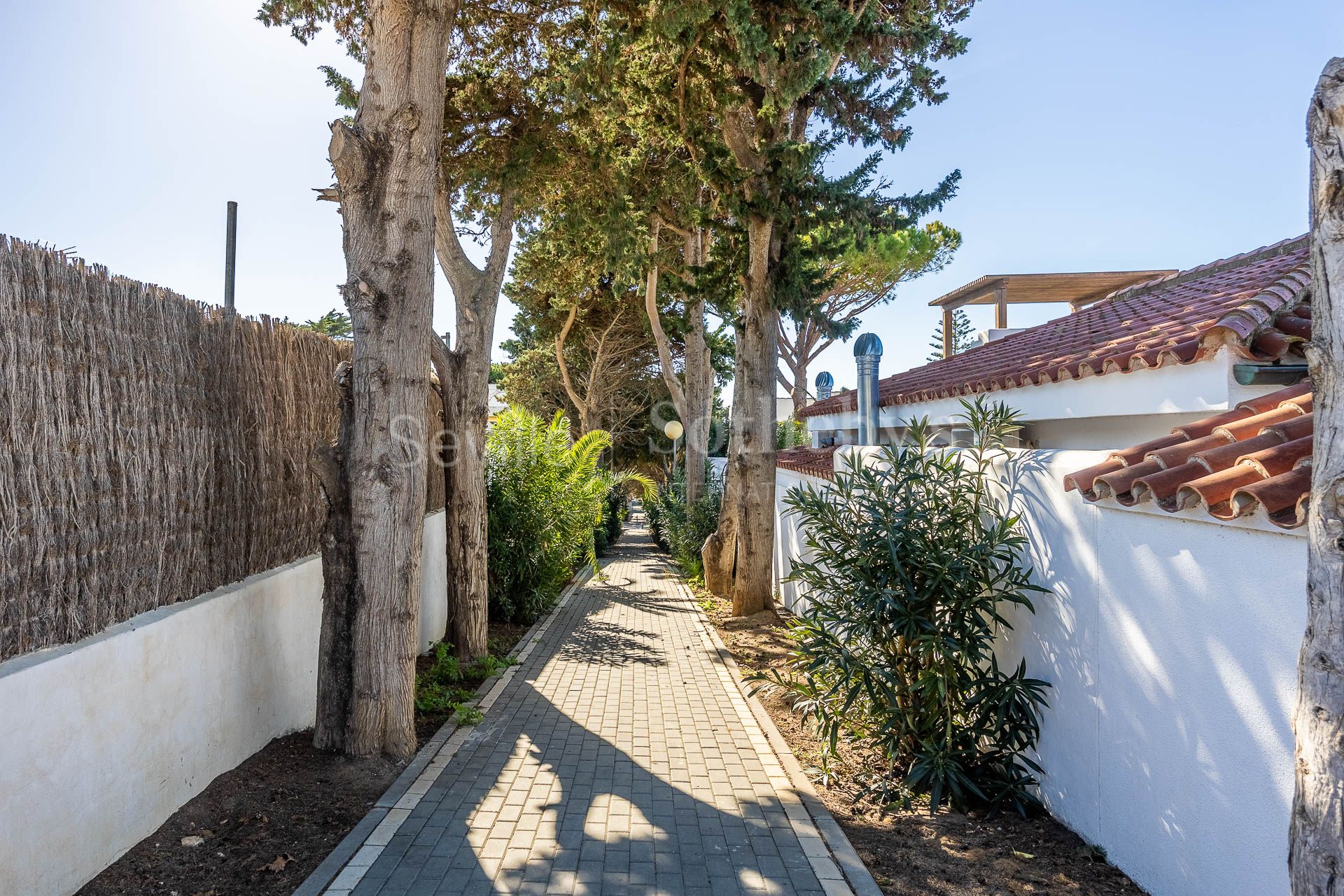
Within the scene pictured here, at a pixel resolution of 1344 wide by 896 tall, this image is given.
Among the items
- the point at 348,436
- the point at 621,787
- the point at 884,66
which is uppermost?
the point at 884,66

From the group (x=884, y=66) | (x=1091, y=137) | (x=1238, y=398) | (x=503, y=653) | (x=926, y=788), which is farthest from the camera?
(x=884, y=66)

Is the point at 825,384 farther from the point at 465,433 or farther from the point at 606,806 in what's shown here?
the point at 606,806

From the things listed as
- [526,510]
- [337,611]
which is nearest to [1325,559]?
[337,611]

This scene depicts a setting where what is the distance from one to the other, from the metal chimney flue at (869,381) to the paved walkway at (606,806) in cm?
341

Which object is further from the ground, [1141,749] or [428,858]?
[1141,749]

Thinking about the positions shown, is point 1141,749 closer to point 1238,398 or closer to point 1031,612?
point 1031,612

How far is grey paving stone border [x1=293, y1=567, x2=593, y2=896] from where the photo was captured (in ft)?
13.0

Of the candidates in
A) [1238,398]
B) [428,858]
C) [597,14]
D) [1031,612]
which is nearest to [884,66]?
[597,14]

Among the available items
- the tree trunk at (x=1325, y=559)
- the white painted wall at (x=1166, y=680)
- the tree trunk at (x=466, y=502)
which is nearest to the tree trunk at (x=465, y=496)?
the tree trunk at (x=466, y=502)

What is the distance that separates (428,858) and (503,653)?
4.95 m

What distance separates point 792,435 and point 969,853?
92.7 ft

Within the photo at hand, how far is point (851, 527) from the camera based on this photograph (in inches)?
216

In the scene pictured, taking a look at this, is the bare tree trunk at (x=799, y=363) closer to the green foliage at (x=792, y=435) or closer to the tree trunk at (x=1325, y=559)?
the green foliage at (x=792, y=435)

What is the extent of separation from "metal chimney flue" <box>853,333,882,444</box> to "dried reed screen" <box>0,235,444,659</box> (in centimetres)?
642
